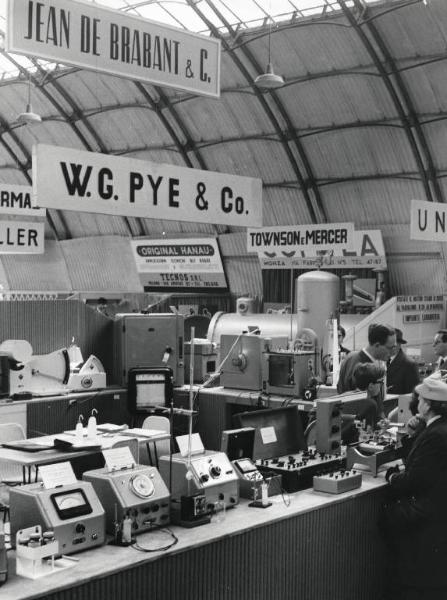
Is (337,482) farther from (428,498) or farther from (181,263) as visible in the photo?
(181,263)

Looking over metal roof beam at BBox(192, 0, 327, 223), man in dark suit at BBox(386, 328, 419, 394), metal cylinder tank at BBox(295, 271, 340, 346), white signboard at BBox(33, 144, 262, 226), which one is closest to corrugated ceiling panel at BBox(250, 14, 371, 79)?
metal roof beam at BBox(192, 0, 327, 223)

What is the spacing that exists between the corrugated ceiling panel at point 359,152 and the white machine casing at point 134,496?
1390cm

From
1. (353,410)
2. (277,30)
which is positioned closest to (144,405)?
(353,410)

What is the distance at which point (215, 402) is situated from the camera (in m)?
8.62

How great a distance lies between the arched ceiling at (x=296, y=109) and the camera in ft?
49.1

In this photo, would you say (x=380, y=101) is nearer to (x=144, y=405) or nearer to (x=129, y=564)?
(x=144, y=405)

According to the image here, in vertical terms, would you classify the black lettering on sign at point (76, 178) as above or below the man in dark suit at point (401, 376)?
above

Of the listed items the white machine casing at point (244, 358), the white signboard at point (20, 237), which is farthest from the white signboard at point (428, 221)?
the white signboard at point (20, 237)

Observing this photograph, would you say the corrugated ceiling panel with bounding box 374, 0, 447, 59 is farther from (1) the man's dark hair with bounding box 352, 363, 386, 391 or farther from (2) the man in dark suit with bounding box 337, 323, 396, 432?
(1) the man's dark hair with bounding box 352, 363, 386, 391

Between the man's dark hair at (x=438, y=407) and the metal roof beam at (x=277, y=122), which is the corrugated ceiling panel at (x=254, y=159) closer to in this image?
the metal roof beam at (x=277, y=122)

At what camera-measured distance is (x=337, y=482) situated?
4273mm

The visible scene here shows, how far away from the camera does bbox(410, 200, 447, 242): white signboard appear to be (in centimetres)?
849

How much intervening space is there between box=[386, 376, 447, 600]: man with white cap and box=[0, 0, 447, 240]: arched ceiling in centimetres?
1156

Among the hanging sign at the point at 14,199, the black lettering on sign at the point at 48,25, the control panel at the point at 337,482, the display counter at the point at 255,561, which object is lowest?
the display counter at the point at 255,561
